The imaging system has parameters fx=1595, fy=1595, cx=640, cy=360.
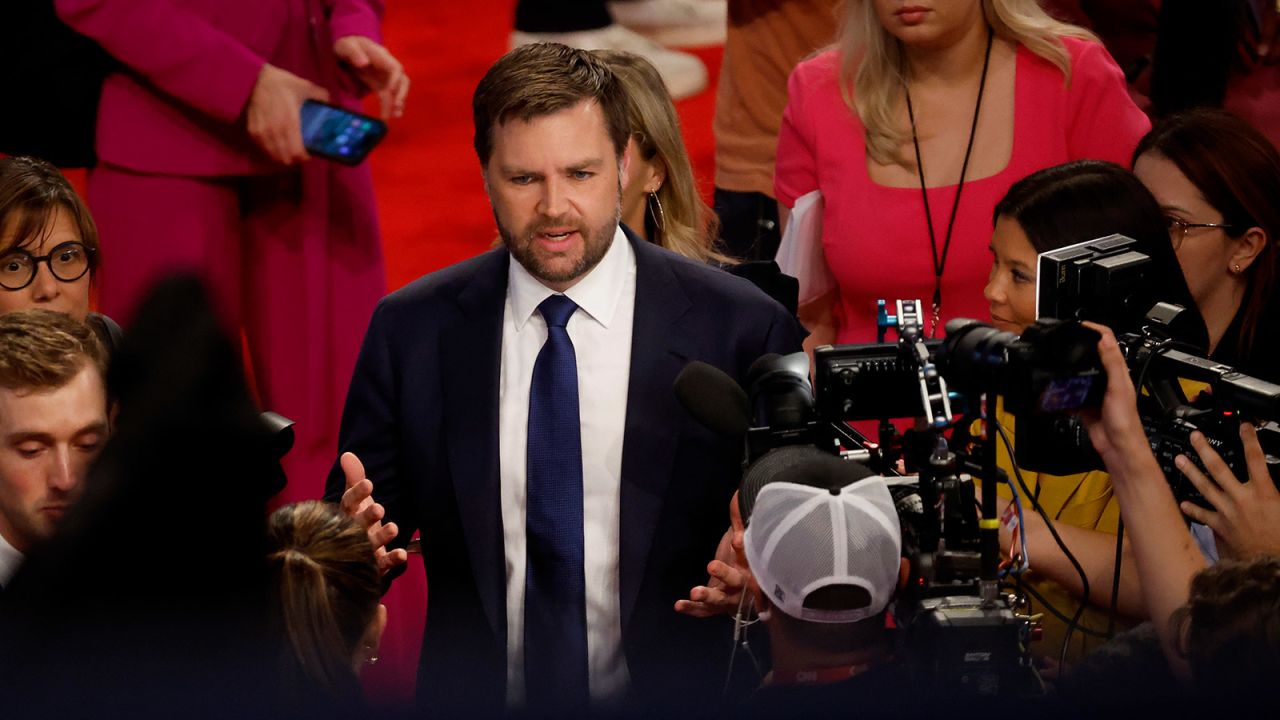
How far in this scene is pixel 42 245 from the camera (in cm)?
305

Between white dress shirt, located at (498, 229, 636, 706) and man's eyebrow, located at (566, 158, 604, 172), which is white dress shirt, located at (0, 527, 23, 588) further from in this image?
man's eyebrow, located at (566, 158, 604, 172)

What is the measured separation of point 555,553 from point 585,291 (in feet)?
1.38

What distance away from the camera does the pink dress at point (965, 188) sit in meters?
3.13

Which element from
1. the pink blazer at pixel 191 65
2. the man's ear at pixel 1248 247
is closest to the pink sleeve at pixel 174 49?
the pink blazer at pixel 191 65

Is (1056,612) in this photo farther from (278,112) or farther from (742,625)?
(278,112)

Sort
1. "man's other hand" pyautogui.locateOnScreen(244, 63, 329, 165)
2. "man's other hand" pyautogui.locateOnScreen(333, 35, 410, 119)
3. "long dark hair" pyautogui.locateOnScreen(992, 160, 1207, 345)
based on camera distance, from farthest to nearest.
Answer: "man's other hand" pyautogui.locateOnScreen(333, 35, 410, 119) < "man's other hand" pyautogui.locateOnScreen(244, 63, 329, 165) < "long dark hair" pyautogui.locateOnScreen(992, 160, 1207, 345)

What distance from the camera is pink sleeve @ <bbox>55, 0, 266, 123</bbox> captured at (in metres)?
3.65

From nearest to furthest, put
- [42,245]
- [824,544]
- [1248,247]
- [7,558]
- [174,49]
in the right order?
[824,544]
[7,558]
[1248,247]
[42,245]
[174,49]

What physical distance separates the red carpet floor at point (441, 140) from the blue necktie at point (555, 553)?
2.43m

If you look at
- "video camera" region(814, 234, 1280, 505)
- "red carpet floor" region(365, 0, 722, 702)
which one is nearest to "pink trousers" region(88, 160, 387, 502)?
"red carpet floor" region(365, 0, 722, 702)

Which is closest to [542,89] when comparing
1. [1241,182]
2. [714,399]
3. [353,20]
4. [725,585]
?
[714,399]

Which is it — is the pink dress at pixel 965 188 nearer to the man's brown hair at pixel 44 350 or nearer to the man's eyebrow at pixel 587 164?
the man's eyebrow at pixel 587 164

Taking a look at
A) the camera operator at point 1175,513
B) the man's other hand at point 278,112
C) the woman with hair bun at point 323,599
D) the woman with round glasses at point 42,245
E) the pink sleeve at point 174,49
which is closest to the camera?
the woman with hair bun at point 323,599

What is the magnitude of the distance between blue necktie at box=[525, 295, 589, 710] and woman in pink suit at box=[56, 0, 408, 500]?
1.45m
